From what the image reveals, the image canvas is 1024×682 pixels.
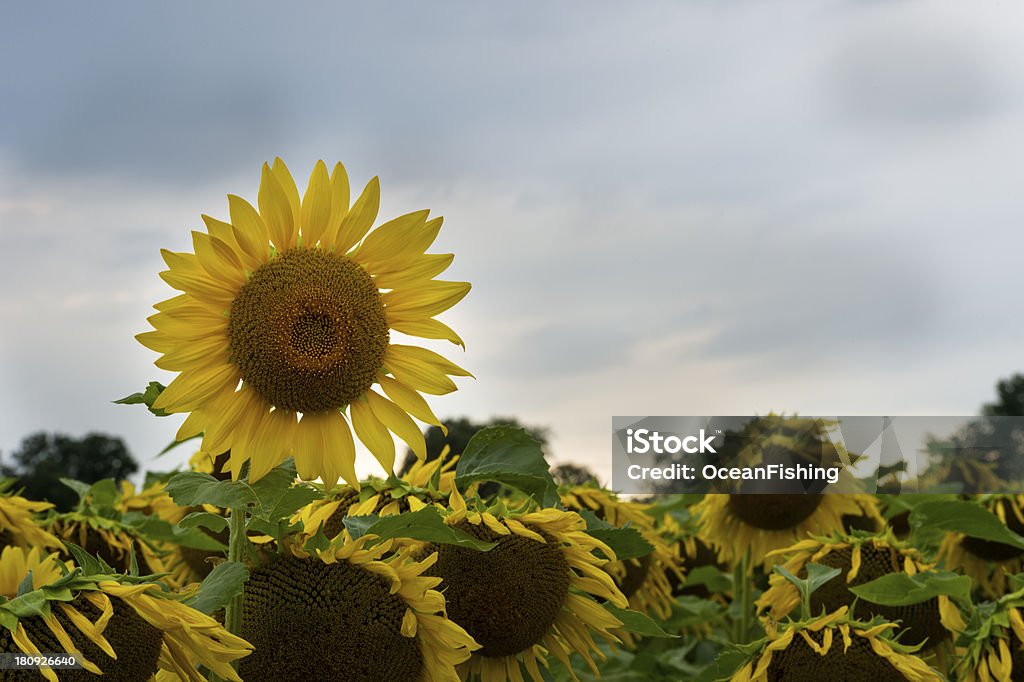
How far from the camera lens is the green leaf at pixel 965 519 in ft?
8.14

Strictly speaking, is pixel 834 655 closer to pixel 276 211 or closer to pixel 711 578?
pixel 276 211

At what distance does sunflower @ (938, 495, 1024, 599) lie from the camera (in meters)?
3.08

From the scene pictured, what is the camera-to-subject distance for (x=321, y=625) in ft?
4.98

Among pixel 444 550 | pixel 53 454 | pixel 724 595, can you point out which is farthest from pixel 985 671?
pixel 53 454

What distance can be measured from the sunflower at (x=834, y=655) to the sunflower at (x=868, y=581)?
0.27 m

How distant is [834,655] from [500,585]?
70 cm

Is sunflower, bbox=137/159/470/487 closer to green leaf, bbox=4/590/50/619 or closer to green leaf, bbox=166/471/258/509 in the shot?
green leaf, bbox=166/471/258/509

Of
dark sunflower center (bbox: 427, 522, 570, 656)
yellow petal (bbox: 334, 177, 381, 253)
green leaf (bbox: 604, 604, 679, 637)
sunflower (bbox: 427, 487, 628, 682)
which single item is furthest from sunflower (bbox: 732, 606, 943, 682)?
yellow petal (bbox: 334, 177, 381, 253)

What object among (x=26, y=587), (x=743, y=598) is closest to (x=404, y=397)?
(x=26, y=587)

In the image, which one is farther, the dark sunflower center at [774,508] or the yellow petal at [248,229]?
the dark sunflower center at [774,508]

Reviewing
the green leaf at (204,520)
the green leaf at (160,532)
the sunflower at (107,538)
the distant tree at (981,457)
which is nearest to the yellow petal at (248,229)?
the green leaf at (204,520)

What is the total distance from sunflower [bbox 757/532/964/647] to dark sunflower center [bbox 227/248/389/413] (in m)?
→ 1.30

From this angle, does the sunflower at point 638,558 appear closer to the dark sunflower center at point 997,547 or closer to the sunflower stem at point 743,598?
the sunflower stem at point 743,598

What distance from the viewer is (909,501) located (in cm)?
318
